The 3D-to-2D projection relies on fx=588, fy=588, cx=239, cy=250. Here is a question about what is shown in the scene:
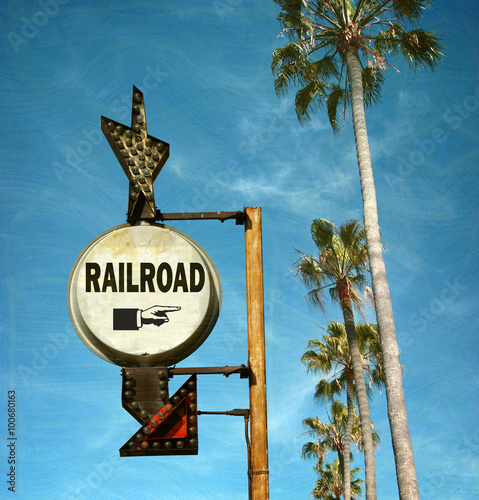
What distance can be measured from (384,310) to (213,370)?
32.7ft

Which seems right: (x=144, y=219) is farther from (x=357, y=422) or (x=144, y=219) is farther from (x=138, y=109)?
(x=357, y=422)

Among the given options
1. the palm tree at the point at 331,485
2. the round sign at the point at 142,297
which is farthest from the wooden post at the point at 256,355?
the palm tree at the point at 331,485

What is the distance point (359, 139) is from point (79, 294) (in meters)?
12.9

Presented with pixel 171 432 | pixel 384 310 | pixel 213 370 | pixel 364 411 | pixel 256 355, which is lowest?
pixel 171 432

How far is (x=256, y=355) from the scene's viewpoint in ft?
15.9

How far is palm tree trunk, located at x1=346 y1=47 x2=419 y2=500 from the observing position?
39.7ft

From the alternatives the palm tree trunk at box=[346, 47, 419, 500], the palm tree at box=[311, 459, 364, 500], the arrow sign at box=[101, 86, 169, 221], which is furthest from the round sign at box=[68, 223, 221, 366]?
the palm tree at box=[311, 459, 364, 500]

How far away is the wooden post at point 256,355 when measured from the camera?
178 inches

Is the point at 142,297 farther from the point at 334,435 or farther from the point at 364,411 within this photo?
the point at 334,435

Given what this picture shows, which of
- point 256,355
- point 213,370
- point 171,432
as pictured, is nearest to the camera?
point 171,432

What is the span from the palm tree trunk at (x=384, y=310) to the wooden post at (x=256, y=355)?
27.4ft

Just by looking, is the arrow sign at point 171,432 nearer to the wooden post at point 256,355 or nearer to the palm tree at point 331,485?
the wooden post at point 256,355

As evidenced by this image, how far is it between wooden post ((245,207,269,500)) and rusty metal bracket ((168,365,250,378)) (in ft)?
0.35

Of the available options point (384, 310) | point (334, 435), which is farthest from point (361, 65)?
point (334, 435)
